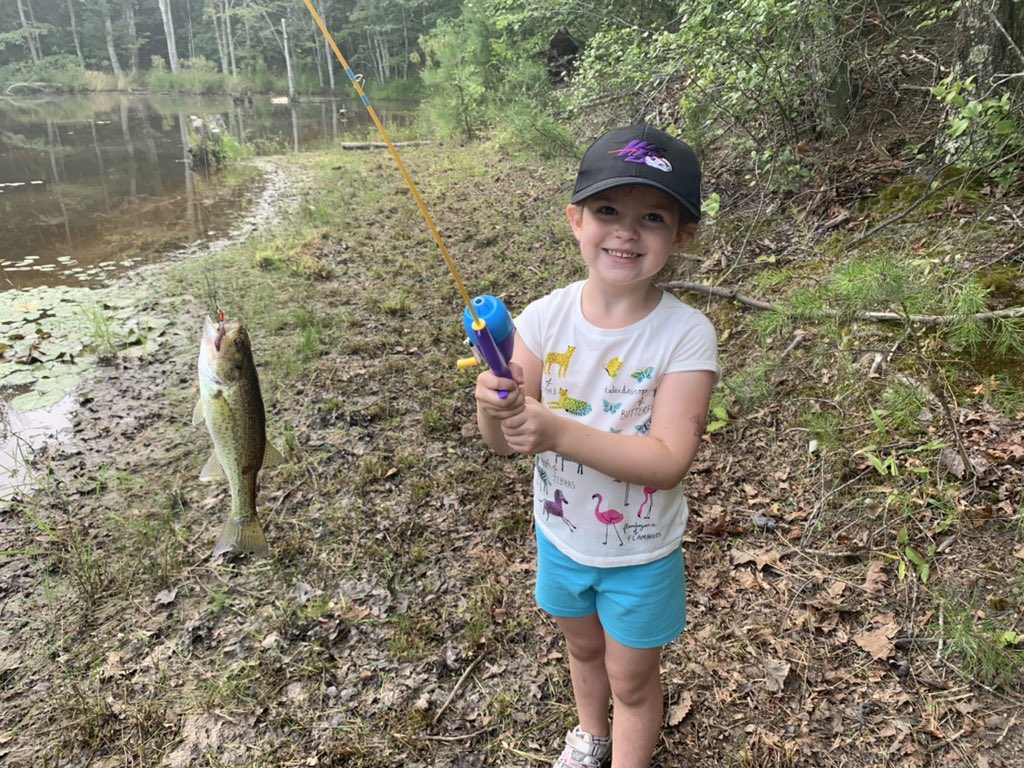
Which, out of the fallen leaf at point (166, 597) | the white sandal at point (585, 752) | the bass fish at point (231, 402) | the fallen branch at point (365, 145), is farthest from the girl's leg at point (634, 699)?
the fallen branch at point (365, 145)

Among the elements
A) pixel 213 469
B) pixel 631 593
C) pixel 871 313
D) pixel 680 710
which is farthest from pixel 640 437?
pixel 871 313

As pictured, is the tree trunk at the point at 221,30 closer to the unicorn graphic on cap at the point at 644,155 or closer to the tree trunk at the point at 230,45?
the tree trunk at the point at 230,45

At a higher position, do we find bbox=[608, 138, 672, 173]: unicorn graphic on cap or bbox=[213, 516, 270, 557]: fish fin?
bbox=[608, 138, 672, 173]: unicorn graphic on cap

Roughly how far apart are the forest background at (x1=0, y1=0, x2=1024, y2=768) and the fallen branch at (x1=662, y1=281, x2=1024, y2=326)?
2 centimetres

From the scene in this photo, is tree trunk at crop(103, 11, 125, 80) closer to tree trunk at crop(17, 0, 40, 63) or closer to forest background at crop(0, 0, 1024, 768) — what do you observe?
tree trunk at crop(17, 0, 40, 63)

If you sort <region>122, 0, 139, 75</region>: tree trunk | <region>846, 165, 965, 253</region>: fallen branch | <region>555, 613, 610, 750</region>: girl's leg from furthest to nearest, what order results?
<region>122, 0, 139, 75</region>: tree trunk, <region>846, 165, 965, 253</region>: fallen branch, <region>555, 613, 610, 750</region>: girl's leg

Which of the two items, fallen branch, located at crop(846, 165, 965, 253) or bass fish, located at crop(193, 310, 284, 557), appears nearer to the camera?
bass fish, located at crop(193, 310, 284, 557)

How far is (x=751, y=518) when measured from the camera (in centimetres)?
328

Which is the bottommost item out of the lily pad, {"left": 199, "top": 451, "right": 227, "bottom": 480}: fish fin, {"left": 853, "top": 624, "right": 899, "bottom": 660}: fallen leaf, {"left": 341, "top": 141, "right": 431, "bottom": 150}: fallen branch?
the lily pad

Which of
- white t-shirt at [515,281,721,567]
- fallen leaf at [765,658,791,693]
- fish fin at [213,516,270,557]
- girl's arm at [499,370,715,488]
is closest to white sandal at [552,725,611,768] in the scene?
fallen leaf at [765,658,791,693]

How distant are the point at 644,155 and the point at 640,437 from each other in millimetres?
678

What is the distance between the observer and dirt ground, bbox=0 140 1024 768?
243 centimetres

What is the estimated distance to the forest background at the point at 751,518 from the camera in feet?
8.16

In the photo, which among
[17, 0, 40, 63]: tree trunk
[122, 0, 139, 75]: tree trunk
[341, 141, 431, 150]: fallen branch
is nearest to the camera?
[341, 141, 431, 150]: fallen branch
